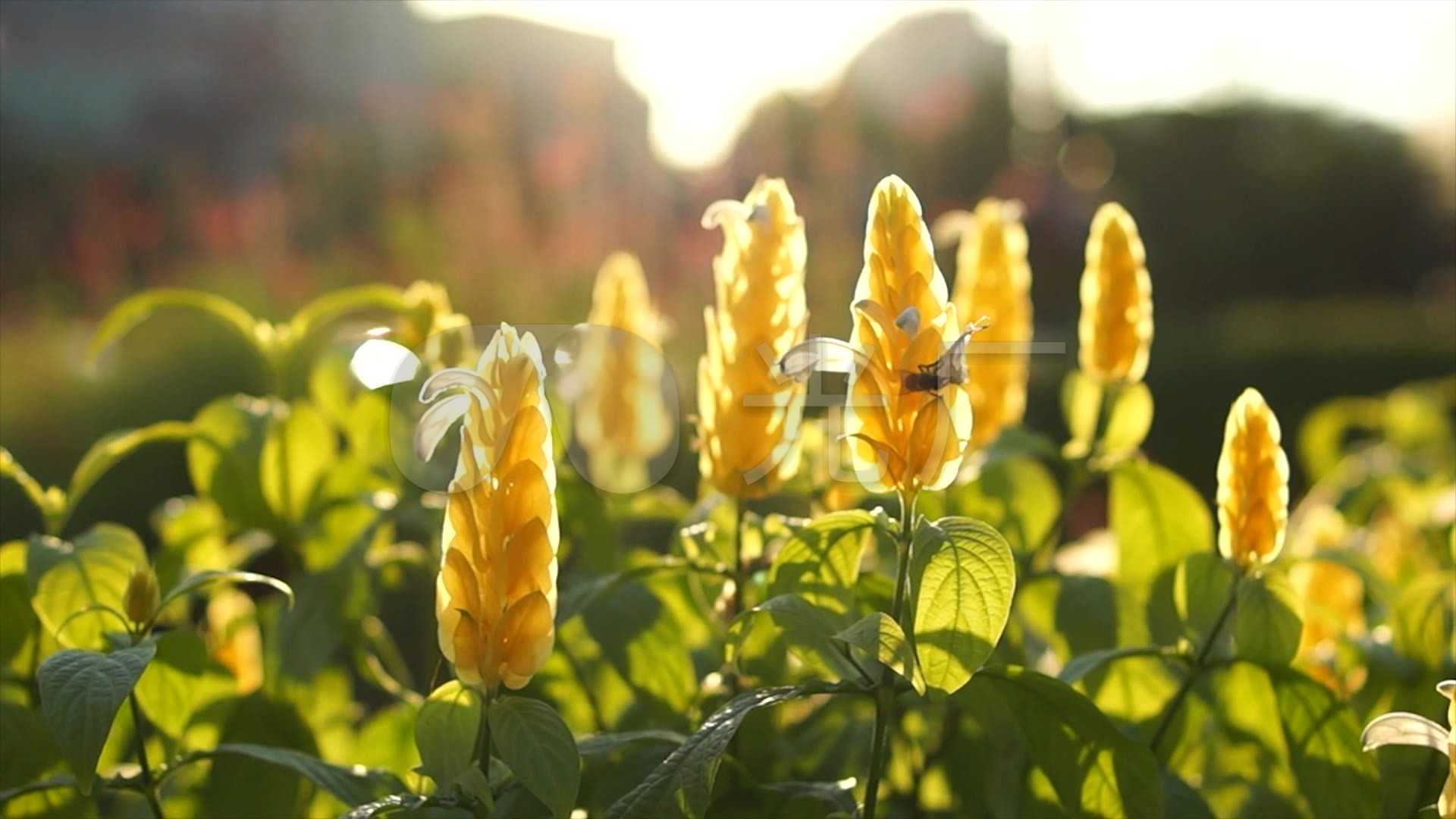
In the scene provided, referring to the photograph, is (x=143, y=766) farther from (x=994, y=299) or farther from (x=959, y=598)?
(x=994, y=299)

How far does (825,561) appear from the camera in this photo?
1.33 m

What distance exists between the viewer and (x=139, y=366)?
584 centimetres

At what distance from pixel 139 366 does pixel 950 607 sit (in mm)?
5375

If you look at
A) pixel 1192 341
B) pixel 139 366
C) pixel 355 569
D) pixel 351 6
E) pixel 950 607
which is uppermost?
pixel 351 6

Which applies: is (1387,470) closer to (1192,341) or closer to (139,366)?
(139,366)

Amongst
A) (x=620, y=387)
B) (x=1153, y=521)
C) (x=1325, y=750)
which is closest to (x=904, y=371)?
(x=1325, y=750)

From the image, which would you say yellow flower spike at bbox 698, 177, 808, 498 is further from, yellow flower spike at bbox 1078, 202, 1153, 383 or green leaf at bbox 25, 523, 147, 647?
green leaf at bbox 25, 523, 147, 647

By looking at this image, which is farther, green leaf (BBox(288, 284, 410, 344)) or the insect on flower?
green leaf (BBox(288, 284, 410, 344))

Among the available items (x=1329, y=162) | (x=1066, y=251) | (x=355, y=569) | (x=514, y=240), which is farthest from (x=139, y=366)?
(x=1329, y=162)

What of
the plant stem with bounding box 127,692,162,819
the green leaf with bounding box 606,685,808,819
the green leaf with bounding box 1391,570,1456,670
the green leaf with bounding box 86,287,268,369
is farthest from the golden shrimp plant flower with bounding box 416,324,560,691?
the green leaf with bounding box 1391,570,1456,670

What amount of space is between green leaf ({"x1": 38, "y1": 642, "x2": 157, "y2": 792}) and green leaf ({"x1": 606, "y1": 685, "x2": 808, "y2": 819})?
426 mm

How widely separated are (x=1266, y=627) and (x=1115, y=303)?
19.9 inches

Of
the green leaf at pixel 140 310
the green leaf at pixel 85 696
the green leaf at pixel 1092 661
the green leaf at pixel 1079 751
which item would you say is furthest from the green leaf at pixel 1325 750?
the green leaf at pixel 140 310

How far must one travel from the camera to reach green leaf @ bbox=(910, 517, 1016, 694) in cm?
115
